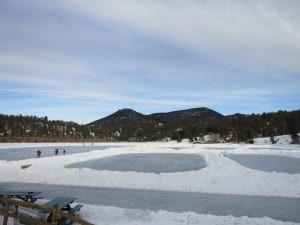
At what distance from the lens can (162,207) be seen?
11539 mm

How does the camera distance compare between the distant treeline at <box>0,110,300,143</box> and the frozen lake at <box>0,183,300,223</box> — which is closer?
the frozen lake at <box>0,183,300,223</box>

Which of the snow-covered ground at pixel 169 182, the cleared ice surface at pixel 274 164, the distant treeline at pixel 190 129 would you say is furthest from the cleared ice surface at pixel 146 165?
the distant treeline at pixel 190 129

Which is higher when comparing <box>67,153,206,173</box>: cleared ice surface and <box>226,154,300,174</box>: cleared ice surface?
<box>67,153,206,173</box>: cleared ice surface

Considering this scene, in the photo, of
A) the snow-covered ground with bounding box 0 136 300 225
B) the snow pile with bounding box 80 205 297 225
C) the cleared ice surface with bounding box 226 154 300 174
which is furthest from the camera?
the cleared ice surface with bounding box 226 154 300 174

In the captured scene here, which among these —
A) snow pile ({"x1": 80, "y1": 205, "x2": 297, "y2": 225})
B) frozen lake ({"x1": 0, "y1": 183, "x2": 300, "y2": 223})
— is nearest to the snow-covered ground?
snow pile ({"x1": 80, "y1": 205, "x2": 297, "y2": 225})

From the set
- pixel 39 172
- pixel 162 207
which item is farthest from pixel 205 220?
pixel 39 172

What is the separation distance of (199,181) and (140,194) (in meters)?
3.43

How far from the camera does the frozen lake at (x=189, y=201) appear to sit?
35.7ft

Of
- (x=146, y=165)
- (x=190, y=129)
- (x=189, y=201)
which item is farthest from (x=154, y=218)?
(x=190, y=129)

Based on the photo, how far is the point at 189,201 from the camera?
12.6 m

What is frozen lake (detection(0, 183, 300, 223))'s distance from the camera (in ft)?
35.7

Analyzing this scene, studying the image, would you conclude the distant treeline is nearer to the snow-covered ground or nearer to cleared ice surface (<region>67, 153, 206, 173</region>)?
cleared ice surface (<region>67, 153, 206, 173</region>)

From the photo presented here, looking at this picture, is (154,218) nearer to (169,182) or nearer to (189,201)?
(189,201)

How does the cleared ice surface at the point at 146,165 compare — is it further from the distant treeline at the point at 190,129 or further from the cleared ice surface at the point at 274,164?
the distant treeline at the point at 190,129
